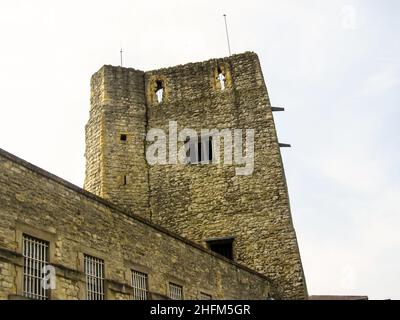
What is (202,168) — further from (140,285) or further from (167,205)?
(140,285)

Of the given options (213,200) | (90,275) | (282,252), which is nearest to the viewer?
(90,275)

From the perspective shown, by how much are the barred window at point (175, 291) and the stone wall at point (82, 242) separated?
0.14 metres

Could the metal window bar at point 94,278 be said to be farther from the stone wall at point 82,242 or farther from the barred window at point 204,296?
the barred window at point 204,296

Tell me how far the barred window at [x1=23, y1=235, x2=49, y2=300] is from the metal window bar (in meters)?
1.27

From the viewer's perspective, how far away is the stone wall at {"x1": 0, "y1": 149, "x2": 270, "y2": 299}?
11742 mm

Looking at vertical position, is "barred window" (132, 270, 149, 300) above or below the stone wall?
below

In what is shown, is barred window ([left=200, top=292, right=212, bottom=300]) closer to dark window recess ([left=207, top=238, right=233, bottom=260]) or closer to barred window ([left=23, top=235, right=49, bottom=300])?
barred window ([left=23, top=235, right=49, bottom=300])

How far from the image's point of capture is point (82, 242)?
44.1ft

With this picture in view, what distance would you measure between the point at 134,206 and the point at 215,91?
5.55 m

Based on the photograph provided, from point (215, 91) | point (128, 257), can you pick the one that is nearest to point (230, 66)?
point (215, 91)

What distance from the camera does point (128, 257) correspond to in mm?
14727

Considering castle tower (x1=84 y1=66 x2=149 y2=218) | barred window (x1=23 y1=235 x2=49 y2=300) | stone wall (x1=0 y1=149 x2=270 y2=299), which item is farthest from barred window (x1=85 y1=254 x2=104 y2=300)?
castle tower (x1=84 y1=66 x2=149 y2=218)
